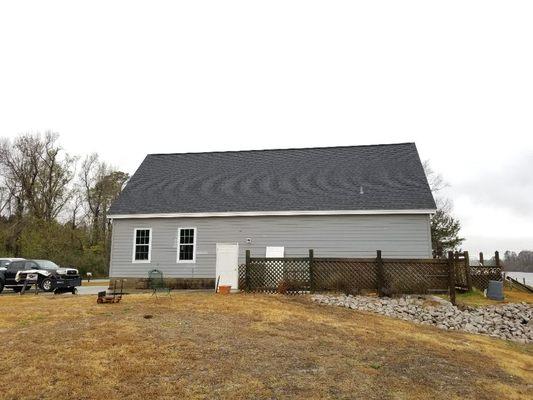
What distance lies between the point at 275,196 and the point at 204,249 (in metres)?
4.13

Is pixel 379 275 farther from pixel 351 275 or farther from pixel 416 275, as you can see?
pixel 416 275

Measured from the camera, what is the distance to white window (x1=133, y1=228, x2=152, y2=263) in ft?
68.3

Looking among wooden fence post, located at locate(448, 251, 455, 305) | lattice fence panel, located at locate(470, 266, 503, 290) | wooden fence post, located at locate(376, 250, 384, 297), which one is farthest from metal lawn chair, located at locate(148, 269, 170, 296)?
lattice fence panel, located at locate(470, 266, 503, 290)

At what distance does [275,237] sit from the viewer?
20.1 m

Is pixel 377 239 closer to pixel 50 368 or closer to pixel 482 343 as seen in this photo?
pixel 482 343

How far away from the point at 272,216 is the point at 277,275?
400 centimetres

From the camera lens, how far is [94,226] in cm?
4888

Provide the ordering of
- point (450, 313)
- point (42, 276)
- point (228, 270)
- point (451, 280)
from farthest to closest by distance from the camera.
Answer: point (42, 276) < point (228, 270) < point (451, 280) < point (450, 313)

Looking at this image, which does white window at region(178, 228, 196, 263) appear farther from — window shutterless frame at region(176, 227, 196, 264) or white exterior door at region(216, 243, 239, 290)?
white exterior door at region(216, 243, 239, 290)

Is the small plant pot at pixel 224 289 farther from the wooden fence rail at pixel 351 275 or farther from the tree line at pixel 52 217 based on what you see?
the tree line at pixel 52 217

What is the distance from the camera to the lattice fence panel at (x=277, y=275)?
650 inches

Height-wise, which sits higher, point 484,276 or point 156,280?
point 484,276

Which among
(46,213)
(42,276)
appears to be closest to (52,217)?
(46,213)

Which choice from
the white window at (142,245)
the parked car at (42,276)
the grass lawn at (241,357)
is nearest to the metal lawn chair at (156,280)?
the white window at (142,245)
